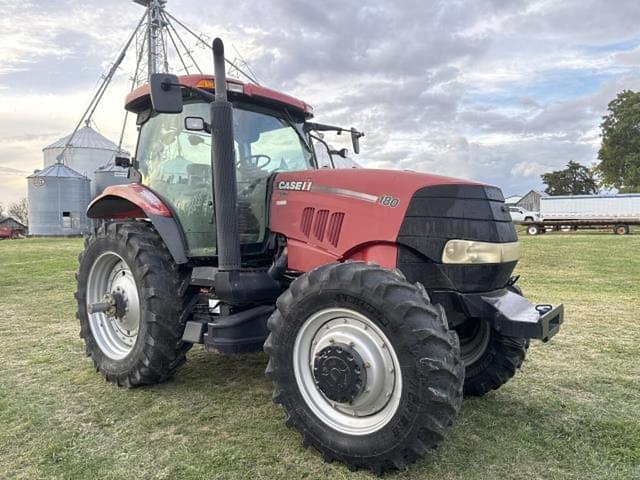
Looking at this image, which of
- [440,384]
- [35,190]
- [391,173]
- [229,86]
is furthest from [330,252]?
[35,190]

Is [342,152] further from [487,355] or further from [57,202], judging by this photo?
[57,202]

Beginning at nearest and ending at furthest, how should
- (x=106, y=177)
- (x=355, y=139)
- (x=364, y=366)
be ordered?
(x=364, y=366)
(x=355, y=139)
(x=106, y=177)

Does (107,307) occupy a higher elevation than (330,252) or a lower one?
lower

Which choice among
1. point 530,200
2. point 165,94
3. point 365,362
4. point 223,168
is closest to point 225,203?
point 223,168

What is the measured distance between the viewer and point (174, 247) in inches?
148

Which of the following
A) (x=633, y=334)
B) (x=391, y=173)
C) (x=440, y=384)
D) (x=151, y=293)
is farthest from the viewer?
(x=633, y=334)

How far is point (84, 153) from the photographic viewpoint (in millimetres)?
39094

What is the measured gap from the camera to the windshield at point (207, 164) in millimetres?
3746

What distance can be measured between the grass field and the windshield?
1194 millimetres

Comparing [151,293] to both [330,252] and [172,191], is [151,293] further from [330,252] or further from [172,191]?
[330,252]

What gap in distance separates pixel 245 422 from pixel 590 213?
109 ft

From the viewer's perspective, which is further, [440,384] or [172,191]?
[172,191]

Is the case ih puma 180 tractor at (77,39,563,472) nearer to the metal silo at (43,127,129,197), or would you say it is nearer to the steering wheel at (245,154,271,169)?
the steering wheel at (245,154,271,169)

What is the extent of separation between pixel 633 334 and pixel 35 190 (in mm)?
38809
